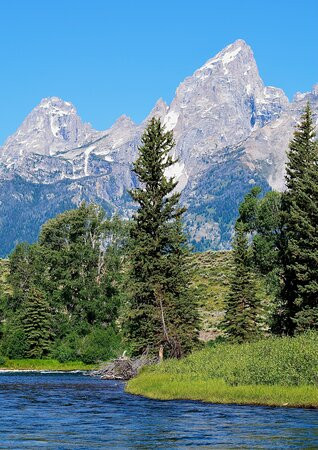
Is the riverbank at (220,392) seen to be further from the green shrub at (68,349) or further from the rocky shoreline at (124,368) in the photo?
the green shrub at (68,349)

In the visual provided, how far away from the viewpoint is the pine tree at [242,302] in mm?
79250

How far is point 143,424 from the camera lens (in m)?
39.1

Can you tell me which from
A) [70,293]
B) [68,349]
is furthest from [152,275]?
[70,293]

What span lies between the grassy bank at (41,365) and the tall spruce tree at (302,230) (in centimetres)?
4045

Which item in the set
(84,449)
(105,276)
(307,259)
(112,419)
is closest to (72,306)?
(105,276)

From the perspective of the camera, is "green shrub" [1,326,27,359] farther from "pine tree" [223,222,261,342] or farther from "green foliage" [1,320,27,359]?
"pine tree" [223,222,261,342]

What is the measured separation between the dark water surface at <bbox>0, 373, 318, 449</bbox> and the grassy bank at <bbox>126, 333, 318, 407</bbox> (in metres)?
1.73

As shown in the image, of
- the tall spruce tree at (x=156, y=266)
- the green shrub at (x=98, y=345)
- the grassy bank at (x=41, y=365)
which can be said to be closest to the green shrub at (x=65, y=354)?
the grassy bank at (x=41, y=365)

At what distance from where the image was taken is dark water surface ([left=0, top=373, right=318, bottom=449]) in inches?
1273

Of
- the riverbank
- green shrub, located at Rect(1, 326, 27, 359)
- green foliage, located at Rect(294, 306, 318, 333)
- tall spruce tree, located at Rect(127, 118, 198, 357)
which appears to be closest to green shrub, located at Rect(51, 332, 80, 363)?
green shrub, located at Rect(1, 326, 27, 359)

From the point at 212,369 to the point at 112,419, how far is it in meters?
15.0

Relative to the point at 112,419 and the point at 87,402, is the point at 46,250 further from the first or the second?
the point at 112,419

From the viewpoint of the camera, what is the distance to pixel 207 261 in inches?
7141

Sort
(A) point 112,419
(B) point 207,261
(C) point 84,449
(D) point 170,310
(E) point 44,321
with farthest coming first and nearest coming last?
(B) point 207,261 → (E) point 44,321 → (D) point 170,310 → (A) point 112,419 → (C) point 84,449
